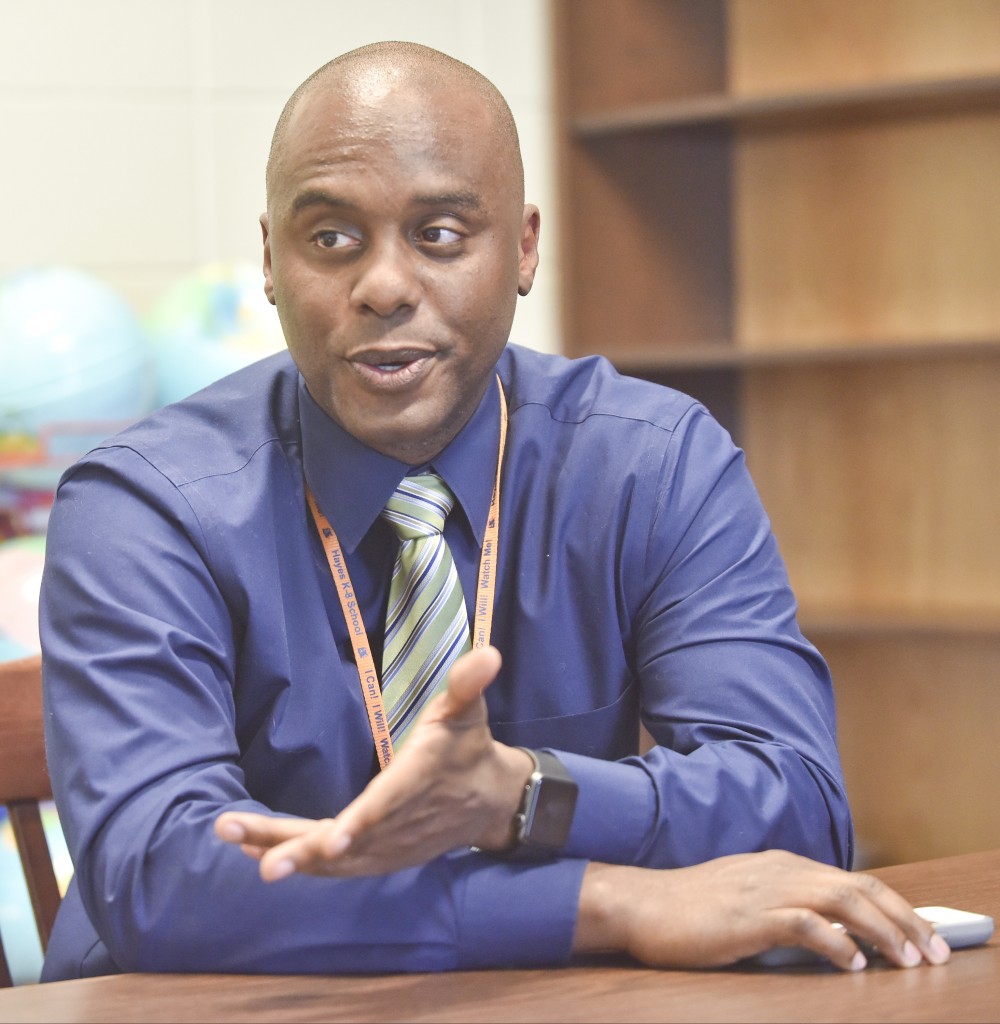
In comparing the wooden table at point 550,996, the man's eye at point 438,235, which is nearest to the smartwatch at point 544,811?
the wooden table at point 550,996

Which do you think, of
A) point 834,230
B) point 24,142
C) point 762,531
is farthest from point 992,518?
point 24,142

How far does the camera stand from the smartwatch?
3.76 ft

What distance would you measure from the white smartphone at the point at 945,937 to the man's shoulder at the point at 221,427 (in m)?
0.74

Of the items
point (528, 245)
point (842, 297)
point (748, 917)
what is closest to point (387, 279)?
point (528, 245)

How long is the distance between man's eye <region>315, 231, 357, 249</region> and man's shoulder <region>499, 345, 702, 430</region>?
1.04 ft

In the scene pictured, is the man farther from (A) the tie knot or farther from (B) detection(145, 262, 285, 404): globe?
(B) detection(145, 262, 285, 404): globe

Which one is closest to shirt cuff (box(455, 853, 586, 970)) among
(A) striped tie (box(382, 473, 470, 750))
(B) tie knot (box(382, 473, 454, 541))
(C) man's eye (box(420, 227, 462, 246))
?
(A) striped tie (box(382, 473, 470, 750))

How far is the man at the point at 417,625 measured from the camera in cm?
112

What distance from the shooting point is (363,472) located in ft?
5.02

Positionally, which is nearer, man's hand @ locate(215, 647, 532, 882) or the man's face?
man's hand @ locate(215, 647, 532, 882)

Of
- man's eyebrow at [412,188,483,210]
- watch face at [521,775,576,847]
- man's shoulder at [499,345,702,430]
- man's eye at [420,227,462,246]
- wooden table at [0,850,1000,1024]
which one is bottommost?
wooden table at [0,850,1000,1024]

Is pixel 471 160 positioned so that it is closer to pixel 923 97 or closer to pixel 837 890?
pixel 837 890

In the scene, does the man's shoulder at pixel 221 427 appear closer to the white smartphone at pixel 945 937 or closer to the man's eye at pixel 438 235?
the man's eye at pixel 438 235

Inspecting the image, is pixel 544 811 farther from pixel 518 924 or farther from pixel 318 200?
pixel 318 200
